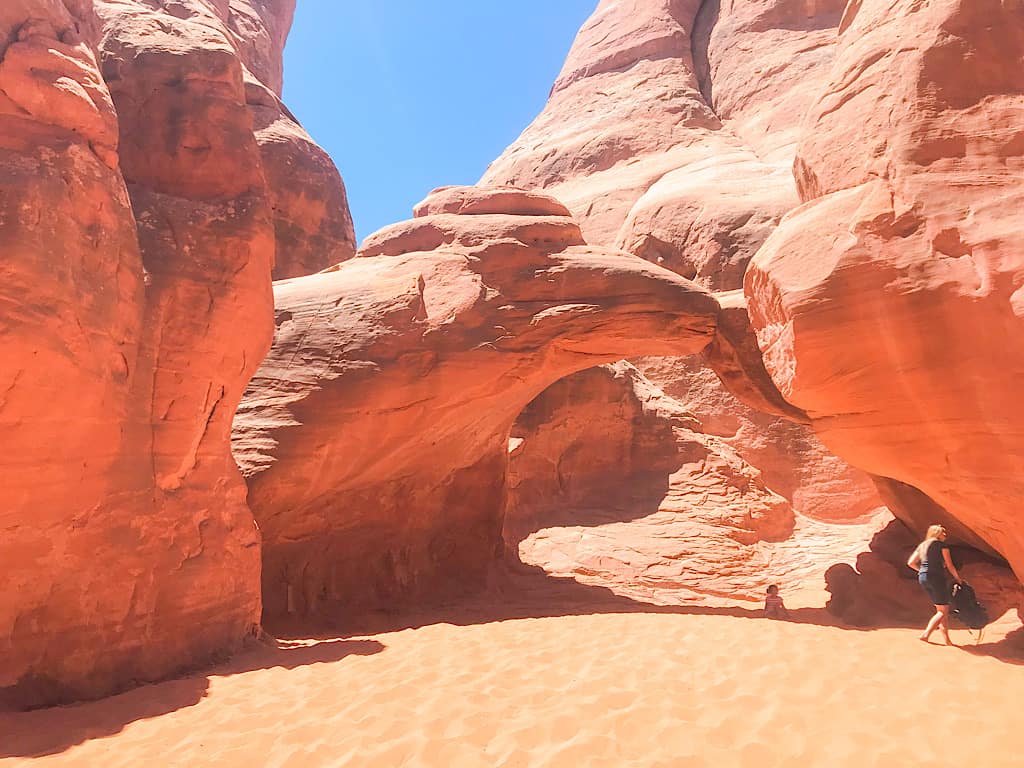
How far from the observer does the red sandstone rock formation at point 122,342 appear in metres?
4.62

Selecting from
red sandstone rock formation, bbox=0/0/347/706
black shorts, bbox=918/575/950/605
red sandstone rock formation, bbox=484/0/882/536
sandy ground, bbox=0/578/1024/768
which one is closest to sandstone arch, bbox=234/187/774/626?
red sandstone rock formation, bbox=0/0/347/706

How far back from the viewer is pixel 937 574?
5926 mm

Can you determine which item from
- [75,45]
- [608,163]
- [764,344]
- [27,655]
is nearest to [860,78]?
[764,344]

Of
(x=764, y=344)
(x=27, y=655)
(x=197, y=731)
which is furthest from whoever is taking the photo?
(x=764, y=344)

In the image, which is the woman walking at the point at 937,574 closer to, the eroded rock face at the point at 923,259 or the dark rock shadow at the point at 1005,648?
the dark rock shadow at the point at 1005,648

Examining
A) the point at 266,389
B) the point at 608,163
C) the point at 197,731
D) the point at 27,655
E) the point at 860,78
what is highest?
the point at 608,163

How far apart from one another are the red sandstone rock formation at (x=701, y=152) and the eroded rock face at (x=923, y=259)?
3262 mm

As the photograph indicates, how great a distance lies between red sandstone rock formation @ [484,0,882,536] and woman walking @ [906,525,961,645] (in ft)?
11.0

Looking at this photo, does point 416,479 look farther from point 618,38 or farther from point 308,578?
point 618,38

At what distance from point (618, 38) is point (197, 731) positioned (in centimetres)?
2758

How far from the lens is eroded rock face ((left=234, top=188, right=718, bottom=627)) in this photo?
314 inches

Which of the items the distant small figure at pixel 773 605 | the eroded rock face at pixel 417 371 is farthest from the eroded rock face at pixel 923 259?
the eroded rock face at pixel 417 371

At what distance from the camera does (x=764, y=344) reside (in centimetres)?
728

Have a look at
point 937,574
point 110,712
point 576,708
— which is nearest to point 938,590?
point 937,574
